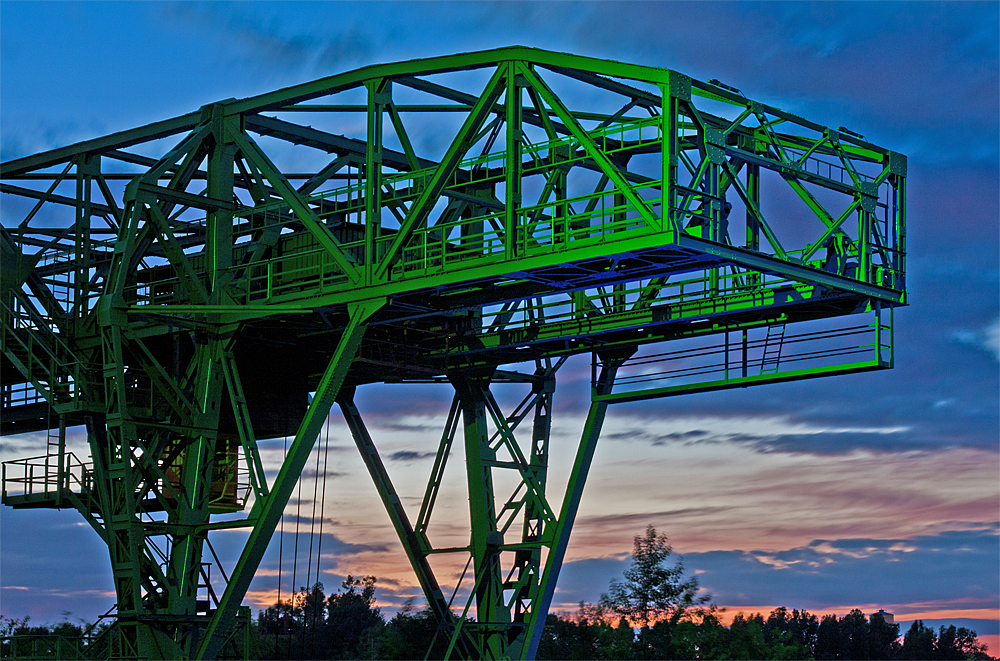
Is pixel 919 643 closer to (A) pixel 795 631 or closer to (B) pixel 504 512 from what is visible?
(A) pixel 795 631

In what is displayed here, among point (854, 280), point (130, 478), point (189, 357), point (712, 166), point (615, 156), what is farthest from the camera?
point (189, 357)

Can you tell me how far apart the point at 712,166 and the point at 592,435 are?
51.3ft

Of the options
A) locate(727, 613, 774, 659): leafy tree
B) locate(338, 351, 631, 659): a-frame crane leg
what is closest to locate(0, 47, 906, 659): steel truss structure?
locate(338, 351, 631, 659): a-frame crane leg

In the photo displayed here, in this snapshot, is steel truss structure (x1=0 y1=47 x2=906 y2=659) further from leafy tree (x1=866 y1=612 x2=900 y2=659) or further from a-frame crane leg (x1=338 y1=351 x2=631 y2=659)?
leafy tree (x1=866 y1=612 x2=900 y2=659)

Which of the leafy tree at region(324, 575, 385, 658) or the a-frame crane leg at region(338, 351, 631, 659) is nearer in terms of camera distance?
the a-frame crane leg at region(338, 351, 631, 659)

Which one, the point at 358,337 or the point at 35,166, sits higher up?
the point at 35,166

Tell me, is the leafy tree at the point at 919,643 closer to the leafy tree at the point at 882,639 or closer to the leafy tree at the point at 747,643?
the leafy tree at the point at 882,639

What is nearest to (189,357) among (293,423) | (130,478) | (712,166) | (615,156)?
(293,423)

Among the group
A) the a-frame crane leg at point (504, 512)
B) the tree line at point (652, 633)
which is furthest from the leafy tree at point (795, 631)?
the a-frame crane leg at point (504, 512)

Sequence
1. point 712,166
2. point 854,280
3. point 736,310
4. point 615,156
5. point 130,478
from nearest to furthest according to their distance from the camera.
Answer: point 712,166, point 854,280, point 736,310, point 130,478, point 615,156

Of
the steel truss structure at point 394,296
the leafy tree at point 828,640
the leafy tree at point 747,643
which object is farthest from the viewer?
the leafy tree at point 828,640

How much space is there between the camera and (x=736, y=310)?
35812 mm

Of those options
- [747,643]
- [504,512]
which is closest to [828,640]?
[747,643]

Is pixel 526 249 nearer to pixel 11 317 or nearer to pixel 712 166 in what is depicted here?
pixel 712 166
